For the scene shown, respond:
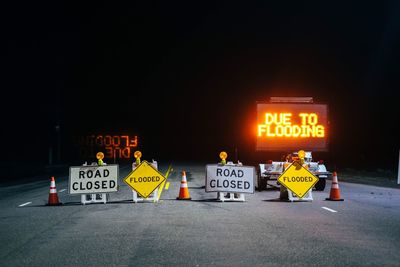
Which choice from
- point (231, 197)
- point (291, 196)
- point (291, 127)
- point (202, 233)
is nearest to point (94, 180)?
point (231, 197)

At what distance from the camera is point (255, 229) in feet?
35.3

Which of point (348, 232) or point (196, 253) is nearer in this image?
point (196, 253)

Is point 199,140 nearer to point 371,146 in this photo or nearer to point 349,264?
point 371,146

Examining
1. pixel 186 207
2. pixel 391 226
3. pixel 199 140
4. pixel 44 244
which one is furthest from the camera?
pixel 199 140

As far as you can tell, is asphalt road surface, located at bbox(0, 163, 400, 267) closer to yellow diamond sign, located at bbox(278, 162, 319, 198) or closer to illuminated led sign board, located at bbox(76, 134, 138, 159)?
yellow diamond sign, located at bbox(278, 162, 319, 198)

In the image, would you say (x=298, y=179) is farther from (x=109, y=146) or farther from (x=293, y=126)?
(x=109, y=146)

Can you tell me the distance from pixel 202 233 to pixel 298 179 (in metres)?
6.83

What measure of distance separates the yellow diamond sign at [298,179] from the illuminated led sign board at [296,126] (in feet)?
47.9

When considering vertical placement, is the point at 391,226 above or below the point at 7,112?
below

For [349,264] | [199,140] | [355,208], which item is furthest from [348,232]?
[199,140]

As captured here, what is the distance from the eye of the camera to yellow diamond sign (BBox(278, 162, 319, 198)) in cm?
1641

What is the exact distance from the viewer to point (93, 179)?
16391 millimetres

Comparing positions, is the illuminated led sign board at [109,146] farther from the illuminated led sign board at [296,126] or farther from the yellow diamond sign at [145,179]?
the yellow diamond sign at [145,179]

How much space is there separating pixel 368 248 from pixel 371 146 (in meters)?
67.3
